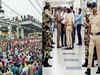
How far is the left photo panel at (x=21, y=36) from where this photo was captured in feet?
5.67

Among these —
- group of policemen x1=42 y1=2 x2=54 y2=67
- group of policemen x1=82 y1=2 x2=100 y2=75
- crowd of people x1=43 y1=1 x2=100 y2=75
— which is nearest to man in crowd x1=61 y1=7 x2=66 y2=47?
crowd of people x1=43 y1=1 x2=100 y2=75

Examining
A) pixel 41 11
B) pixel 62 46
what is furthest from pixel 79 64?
pixel 41 11

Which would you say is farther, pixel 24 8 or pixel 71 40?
pixel 71 40

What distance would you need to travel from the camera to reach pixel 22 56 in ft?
5.95

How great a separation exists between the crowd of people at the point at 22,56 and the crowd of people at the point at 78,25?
14 cm

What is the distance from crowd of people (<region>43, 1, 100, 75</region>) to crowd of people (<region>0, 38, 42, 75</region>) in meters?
0.14

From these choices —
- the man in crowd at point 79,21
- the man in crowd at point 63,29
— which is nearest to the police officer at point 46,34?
the man in crowd at point 63,29

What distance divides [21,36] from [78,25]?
2.29 feet

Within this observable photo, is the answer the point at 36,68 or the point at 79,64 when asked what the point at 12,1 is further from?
the point at 79,64

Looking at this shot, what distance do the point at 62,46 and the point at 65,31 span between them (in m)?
0.19

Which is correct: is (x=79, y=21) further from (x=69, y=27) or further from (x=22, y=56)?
(x=22, y=56)

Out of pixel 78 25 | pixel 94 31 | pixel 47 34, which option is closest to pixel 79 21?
pixel 78 25

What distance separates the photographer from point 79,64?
75.2 inches

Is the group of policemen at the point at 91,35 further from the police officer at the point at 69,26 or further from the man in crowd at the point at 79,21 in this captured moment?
the police officer at the point at 69,26
